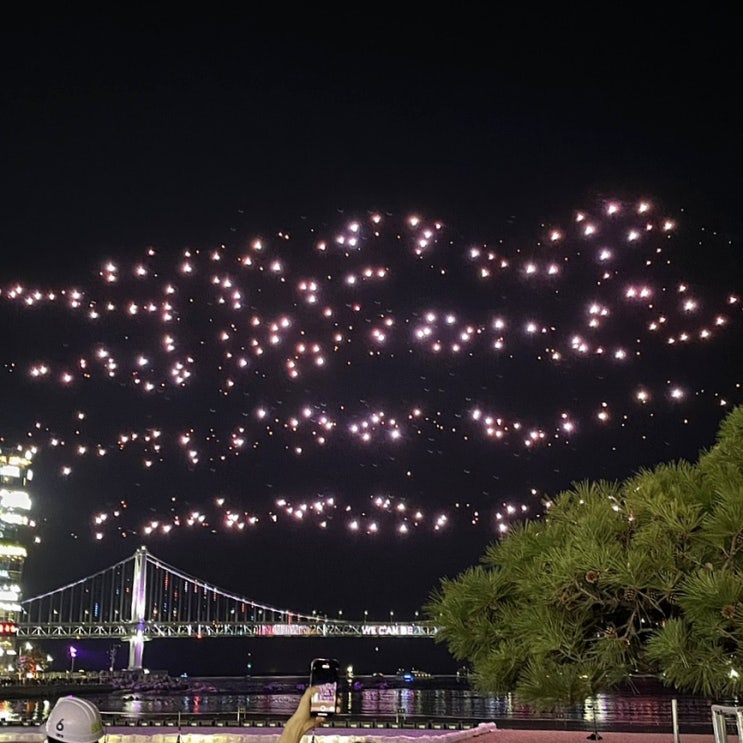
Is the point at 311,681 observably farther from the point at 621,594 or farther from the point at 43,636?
the point at 43,636

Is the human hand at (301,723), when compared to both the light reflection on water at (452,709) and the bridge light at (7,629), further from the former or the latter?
the bridge light at (7,629)

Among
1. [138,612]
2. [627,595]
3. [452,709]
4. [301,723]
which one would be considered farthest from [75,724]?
[138,612]

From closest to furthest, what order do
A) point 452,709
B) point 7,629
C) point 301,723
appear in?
point 301,723
point 452,709
point 7,629

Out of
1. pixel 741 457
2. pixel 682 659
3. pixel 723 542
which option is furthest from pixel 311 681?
pixel 741 457

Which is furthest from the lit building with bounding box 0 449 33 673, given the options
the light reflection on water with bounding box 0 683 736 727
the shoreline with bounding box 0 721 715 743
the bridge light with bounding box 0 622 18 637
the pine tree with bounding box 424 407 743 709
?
the pine tree with bounding box 424 407 743 709

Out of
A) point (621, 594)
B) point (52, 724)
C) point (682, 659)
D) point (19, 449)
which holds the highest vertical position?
point (19, 449)

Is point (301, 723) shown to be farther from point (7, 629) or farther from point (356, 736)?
point (7, 629)
